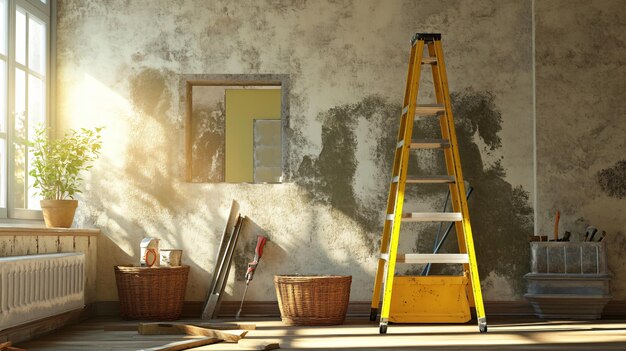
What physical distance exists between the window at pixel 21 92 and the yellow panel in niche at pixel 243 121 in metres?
5.99

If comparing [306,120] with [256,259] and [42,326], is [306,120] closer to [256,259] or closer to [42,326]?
[256,259]

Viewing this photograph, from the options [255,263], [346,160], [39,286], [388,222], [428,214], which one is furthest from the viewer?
[346,160]

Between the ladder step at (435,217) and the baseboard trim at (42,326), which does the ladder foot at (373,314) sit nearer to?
the ladder step at (435,217)

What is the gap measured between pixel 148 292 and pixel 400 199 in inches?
84.2

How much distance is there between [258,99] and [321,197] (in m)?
6.15

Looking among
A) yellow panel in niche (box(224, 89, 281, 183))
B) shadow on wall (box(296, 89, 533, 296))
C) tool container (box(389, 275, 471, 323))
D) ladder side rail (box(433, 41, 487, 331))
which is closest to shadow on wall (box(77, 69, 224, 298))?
shadow on wall (box(296, 89, 533, 296))

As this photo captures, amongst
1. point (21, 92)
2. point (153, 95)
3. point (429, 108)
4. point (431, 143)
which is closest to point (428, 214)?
point (431, 143)

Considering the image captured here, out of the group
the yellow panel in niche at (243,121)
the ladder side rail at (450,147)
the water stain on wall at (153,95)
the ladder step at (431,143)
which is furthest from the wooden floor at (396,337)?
the yellow panel in niche at (243,121)

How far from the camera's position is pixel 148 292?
21.6 ft

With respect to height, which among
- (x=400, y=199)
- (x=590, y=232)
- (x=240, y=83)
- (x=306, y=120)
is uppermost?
(x=240, y=83)

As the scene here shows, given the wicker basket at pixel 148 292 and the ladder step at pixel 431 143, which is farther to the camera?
the wicker basket at pixel 148 292

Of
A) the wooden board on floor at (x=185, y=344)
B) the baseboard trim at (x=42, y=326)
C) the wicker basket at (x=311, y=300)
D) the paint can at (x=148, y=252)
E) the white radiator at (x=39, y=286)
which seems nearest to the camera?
the wooden board on floor at (x=185, y=344)

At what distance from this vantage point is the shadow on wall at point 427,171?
276 inches

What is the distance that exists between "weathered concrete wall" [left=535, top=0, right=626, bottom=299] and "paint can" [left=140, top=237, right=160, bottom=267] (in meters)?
3.11
